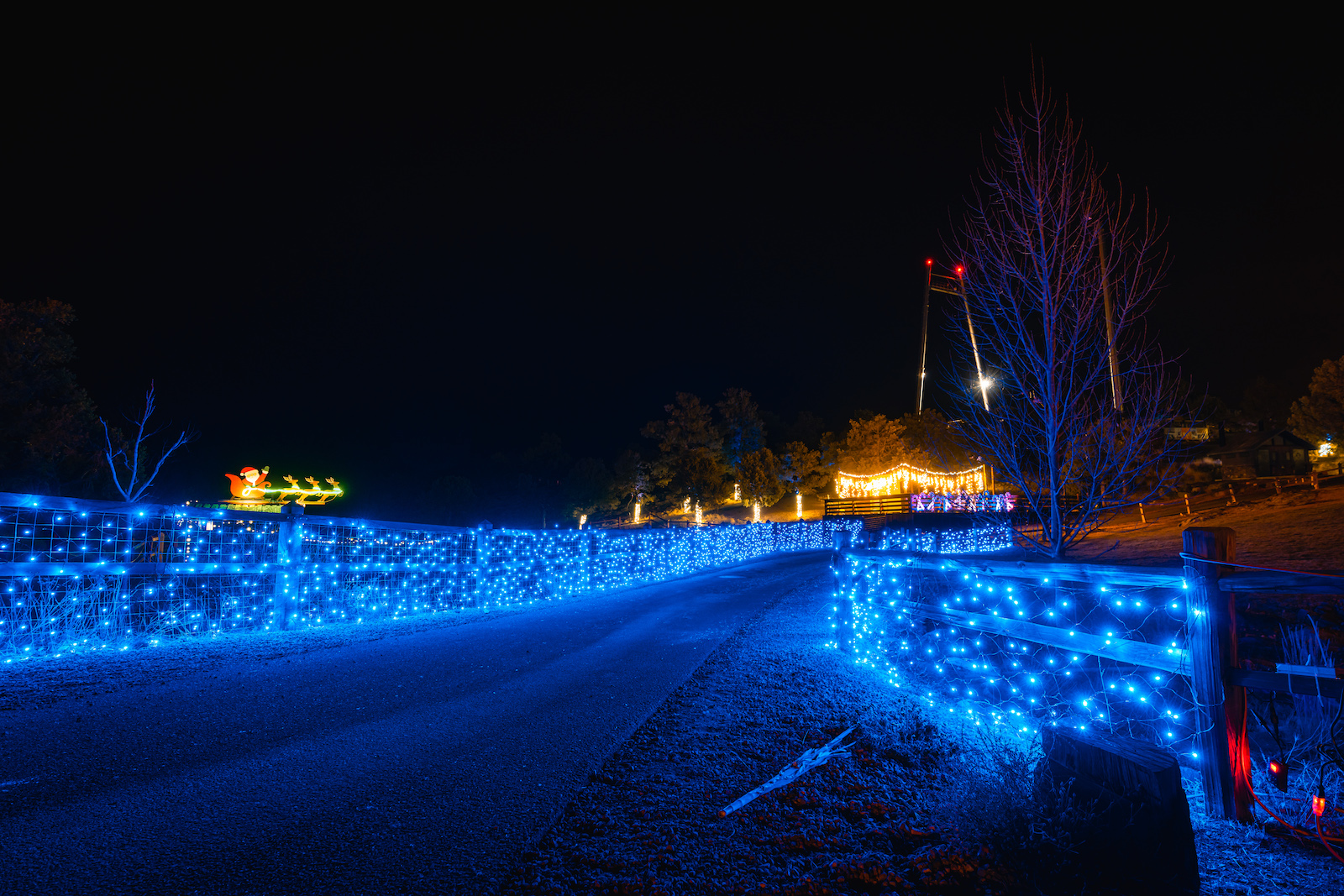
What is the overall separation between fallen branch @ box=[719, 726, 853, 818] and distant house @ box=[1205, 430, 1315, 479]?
58.9m

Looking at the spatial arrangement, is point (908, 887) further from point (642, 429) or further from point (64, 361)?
point (642, 429)

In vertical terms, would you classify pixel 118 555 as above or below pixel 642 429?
below

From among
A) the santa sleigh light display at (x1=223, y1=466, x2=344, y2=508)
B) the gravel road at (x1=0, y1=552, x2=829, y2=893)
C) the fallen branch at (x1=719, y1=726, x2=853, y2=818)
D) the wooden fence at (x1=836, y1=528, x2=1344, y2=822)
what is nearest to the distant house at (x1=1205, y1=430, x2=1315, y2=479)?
the wooden fence at (x1=836, y1=528, x2=1344, y2=822)

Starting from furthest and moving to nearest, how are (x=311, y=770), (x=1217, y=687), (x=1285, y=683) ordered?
(x=311, y=770)
(x=1217, y=687)
(x=1285, y=683)

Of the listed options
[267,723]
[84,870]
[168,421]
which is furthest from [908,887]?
[168,421]

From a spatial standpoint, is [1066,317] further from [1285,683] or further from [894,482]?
[894,482]

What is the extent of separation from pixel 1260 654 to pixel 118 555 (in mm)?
13690

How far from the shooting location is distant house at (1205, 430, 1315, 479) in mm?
47531

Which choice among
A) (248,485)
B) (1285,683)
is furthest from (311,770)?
(248,485)

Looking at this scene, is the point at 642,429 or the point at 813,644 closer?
the point at 813,644

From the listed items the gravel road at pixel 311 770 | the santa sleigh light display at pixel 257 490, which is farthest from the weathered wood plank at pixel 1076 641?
the santa sleigh light display at pixel 257 490

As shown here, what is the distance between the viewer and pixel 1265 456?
160ft

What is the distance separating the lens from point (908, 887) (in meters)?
2.22

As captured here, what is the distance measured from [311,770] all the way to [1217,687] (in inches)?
175
